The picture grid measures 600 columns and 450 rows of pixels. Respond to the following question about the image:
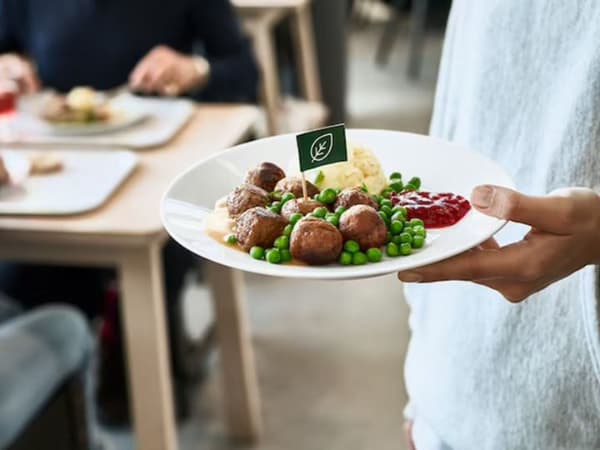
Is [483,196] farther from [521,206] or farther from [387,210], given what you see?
[387,210]

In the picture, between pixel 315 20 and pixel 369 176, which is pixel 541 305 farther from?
pixel 315 20

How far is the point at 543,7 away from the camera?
32.0 inches

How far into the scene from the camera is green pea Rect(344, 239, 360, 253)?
777 mm

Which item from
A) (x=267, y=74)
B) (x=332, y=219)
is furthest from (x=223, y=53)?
(x=332, y=219)

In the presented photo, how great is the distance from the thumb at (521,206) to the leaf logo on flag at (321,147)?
0.56 ft

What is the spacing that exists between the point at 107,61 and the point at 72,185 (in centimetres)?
66

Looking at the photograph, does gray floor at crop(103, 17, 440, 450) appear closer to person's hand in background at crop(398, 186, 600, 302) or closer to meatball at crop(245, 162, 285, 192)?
meatball at crop(245, 162, 285, 192)

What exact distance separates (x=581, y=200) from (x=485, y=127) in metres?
0.20

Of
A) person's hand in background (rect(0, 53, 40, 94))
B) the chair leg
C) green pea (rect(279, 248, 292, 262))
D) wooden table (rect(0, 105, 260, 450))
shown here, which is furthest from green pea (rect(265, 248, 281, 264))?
the chair leg

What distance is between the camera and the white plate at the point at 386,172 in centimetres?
74

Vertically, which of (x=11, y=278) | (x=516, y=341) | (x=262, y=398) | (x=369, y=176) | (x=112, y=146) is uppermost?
(x=369, y=176)

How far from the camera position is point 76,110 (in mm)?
1738

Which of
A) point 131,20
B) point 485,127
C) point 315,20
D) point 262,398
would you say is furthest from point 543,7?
point 315,20

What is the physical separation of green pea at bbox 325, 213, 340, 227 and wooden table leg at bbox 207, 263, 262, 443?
3.58 feet
